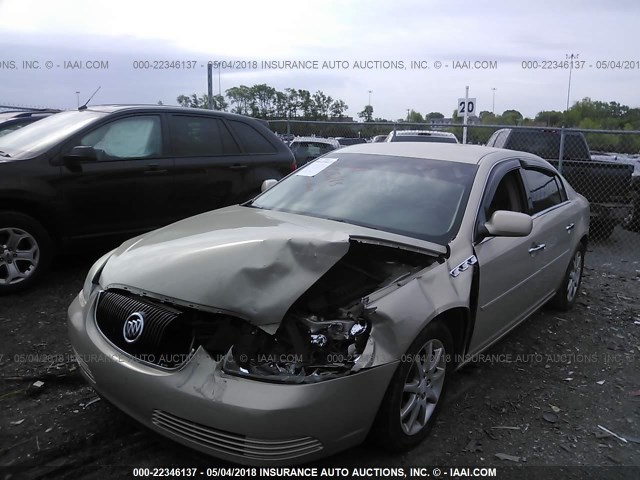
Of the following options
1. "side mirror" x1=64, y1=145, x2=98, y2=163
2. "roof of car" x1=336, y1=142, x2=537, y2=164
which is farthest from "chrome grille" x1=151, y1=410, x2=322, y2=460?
"side mirror" x1=64, y1=145, x2=98, y2=163

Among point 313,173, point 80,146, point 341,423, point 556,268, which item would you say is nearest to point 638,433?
point 556,268

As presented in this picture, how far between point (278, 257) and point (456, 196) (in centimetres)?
148

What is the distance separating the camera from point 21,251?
4695 mm

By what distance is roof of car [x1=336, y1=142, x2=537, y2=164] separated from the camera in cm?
398

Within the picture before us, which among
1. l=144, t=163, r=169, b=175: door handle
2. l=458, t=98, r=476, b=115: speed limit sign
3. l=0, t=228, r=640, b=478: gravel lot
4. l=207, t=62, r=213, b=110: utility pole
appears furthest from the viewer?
l=458, t=98, r=476, b=115: speed limit sign

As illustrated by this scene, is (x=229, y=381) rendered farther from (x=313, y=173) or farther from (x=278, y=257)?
(x=313, y=173)

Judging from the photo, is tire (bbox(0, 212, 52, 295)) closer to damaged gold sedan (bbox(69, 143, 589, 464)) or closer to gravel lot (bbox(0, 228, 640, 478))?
gravel lot (bbox(0, 228, 640, 478))

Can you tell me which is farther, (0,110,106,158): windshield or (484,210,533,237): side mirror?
(0,110,106,158): windshield

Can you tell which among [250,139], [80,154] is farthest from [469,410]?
[250,139]

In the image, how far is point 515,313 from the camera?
400cm

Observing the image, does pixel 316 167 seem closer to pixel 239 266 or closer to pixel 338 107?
pixel 239 266

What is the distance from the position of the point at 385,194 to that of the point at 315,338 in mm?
1451

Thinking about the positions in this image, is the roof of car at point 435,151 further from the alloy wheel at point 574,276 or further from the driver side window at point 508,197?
the alloy wheel at point 574,276

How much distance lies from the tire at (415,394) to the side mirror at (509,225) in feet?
2.47
